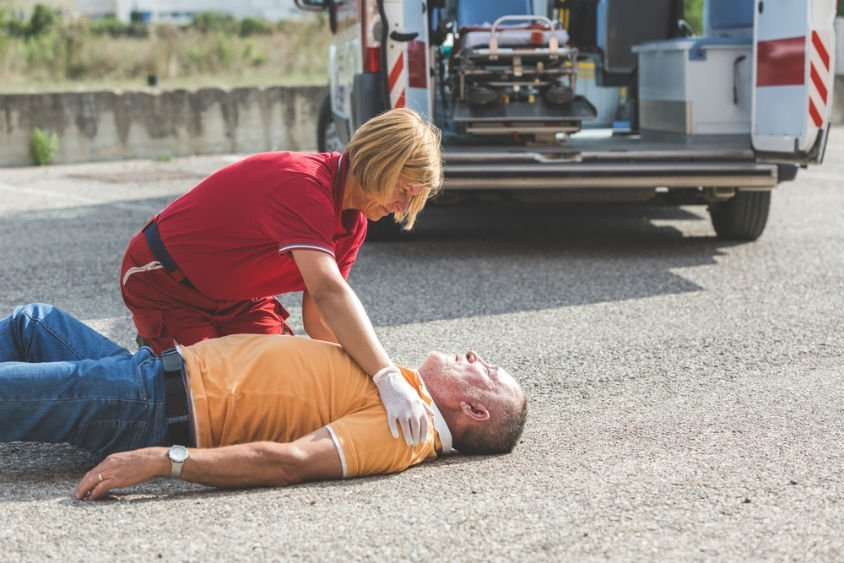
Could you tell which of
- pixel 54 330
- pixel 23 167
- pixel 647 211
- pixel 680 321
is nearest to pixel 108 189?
pixel 23 167

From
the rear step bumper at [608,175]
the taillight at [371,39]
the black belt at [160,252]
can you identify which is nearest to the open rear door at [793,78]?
the rear step bumper at [608,175]

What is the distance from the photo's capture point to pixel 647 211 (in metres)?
11.6

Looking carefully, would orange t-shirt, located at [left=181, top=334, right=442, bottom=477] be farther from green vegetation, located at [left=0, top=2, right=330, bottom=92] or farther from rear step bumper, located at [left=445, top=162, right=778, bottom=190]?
green vegetation, located at [left=0, top=2, right=330, bottom=92]

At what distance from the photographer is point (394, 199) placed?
3.91 m

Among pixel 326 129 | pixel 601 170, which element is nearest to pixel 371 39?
pixel 601 170

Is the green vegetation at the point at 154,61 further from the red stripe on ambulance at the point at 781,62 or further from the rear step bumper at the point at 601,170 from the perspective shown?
the red stripe on ambulance at the point at 781,62

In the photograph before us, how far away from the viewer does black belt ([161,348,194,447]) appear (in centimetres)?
371

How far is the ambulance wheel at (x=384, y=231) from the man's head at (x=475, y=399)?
5173 mm

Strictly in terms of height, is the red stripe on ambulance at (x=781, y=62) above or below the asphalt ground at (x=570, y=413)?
above

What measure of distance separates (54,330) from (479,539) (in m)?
1.73

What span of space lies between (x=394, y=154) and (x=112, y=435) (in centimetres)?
122

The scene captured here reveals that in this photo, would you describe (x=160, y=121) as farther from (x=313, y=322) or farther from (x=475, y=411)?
(x=475, y=411)

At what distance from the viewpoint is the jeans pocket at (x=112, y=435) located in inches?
146

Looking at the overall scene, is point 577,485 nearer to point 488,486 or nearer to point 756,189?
point 488,486
